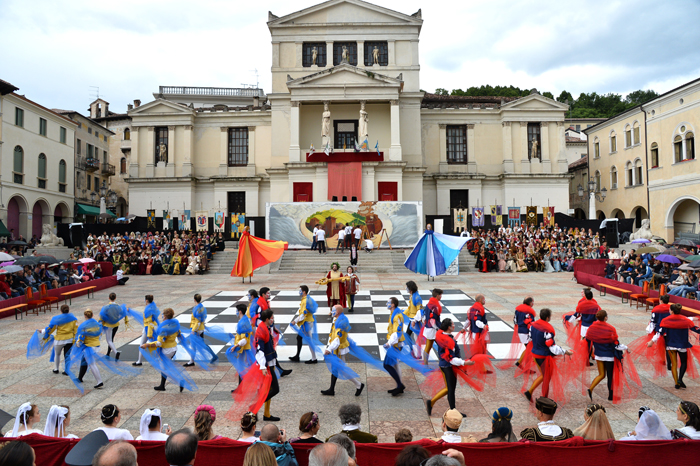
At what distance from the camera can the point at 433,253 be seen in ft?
66.3

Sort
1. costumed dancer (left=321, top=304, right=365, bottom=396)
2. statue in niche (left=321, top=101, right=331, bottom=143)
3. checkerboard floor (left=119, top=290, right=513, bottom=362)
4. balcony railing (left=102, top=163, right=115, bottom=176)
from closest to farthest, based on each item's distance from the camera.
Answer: costumed dancer (left=321, top=304, right=365, bottom=396) < checkerboard floor (left=119, top=290, right=513, bottom=362) < statue in niche (left=321, top=101, right=331, bottom=143) < balcony railing (left=102, top=163, right=115, bottom=176)

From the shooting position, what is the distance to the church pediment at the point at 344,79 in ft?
121

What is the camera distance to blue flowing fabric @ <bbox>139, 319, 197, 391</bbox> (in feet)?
25.9

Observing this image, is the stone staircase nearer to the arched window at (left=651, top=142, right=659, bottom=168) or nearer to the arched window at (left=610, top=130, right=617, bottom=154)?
the arched window at (left=651, top=142, right=659, bottom=168)

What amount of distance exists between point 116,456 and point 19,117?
137 feet

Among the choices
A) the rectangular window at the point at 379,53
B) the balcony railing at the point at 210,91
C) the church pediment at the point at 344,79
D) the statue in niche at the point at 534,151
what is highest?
the balcony railing at the point at 210,91

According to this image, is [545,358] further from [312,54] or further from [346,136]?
[312,54]

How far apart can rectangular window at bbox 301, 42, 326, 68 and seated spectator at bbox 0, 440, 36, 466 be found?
40.8m

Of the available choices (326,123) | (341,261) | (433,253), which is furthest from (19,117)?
(433,253)

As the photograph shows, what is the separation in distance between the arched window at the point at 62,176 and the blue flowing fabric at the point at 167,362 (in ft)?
133

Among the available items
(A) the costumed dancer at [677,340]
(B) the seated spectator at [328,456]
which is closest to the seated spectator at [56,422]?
(B) the seated spectator at [328,456]

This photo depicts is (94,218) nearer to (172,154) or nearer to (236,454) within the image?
(172,154)

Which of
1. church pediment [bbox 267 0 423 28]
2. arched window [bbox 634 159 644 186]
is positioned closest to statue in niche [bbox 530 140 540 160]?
arched window [bbox 634 159 644 186]

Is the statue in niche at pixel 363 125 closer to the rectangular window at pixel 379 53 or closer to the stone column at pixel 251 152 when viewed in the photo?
the rectangular window at pixel 379 53
